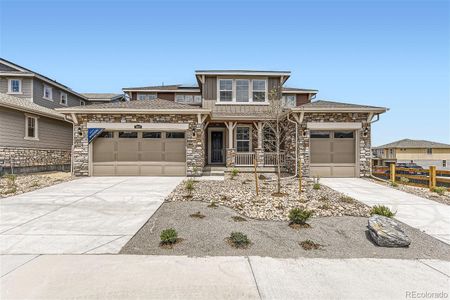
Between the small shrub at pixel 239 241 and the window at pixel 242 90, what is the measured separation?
11.5m

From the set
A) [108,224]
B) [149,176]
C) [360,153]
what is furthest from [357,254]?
[149,176]

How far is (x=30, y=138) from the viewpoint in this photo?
13656 mm

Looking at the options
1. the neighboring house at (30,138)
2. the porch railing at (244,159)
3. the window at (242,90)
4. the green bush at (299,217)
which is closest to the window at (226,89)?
the window at (242,90)

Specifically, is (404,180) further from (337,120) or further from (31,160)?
(31,160)

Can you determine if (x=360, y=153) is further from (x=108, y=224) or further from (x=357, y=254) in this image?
(x=108, y=224)

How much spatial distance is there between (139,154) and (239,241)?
948 cm

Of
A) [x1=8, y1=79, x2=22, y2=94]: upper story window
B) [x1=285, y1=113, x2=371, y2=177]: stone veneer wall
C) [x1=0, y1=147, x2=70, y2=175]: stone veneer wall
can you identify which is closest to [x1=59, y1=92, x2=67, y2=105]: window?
[x1=8, y1=79, x2=22, y2=94]: upper story window

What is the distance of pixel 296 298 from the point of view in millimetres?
2719

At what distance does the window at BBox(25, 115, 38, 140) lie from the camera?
13569mm

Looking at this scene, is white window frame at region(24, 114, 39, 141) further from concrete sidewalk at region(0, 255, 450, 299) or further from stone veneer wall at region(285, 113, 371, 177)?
stone veneer wall at region(285, 113, 371, 177)

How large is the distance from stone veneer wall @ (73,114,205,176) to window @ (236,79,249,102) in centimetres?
405

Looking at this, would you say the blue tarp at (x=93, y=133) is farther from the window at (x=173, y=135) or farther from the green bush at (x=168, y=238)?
the green bush at (x=168, y=238)

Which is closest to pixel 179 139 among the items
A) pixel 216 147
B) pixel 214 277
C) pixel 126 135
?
pixel 126 135

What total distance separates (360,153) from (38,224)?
43.5 ft
